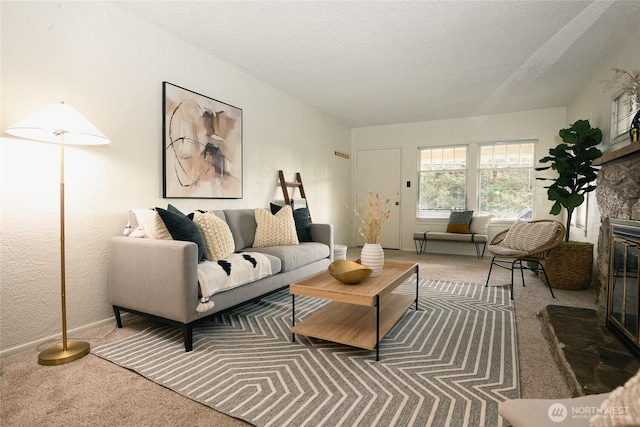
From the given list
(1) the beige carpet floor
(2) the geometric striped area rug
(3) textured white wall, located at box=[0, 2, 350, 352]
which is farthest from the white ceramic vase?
(3) textured white wall, located at box=[0, 2, 350, 352]

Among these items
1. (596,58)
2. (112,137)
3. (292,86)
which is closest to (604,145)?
(596,58)

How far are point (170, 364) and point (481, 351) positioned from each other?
6.16 ft

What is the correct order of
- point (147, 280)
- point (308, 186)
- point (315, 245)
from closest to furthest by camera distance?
1. point (147, 280)
2. point (315, 245)
3. point (308, 186)

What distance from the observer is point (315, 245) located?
3.69m

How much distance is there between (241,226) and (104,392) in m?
1.98

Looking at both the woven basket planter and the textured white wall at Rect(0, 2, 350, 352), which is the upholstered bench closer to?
the woven basket planter

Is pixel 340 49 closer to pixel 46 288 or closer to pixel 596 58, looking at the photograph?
pixel 596 58

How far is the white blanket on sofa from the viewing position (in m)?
2.18

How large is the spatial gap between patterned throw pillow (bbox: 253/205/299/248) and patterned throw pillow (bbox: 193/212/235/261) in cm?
75

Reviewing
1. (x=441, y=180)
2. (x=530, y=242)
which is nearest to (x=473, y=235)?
(x=441, y=180)

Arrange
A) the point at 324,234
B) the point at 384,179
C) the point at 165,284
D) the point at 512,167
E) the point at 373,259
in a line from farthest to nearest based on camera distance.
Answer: the point at 384,179, the point at 512,167, the point at 324,234, the point at 373,259, the point at 165,284

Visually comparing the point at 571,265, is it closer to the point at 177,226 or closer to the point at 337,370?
the point at 337,370

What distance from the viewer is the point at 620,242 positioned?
2.07 metres

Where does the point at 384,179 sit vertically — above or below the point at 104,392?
above
